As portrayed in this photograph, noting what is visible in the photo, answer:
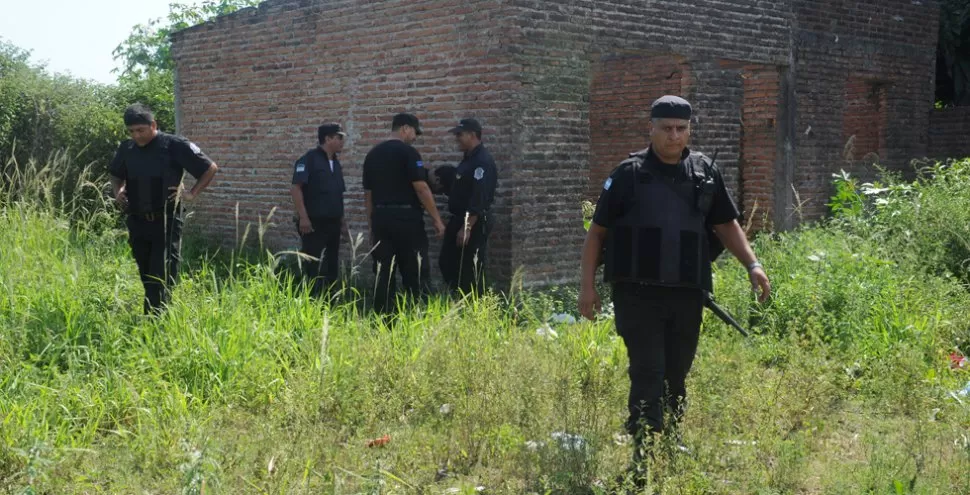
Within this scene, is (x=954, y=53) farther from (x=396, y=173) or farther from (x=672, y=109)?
(x=672, y=109)

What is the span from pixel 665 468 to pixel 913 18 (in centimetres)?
984

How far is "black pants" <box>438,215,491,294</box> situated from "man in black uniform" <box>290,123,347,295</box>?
3.08 ft

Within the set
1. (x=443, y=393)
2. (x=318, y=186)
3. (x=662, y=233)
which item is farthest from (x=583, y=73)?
(x=662, y=233)

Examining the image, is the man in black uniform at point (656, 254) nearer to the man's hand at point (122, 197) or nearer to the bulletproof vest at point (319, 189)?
the man's hand at point (122, 197)

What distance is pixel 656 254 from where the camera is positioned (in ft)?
14.6

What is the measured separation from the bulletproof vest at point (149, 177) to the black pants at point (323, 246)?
157cm

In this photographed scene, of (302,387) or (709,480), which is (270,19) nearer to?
(302,387)

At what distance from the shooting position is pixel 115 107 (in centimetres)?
1495

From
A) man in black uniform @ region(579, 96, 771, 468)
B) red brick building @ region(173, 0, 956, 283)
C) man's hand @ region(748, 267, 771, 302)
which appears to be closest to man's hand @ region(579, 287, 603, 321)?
man in black uniform @ region(579, 96, 771, 468)

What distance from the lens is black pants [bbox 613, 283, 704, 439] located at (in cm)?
450

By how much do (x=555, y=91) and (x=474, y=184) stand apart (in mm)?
1387

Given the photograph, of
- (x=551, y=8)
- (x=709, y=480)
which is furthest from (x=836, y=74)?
(x=709, y=480)

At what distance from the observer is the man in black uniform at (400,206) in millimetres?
7926

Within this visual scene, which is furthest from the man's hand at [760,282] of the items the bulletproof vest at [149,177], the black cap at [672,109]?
the bulletproof vest at [149,177]
